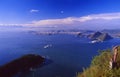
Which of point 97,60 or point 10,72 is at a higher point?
point 97,60

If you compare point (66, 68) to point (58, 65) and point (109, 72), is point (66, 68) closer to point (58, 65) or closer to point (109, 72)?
point (58, 65)

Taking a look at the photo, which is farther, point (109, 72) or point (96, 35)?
point (96, 35)

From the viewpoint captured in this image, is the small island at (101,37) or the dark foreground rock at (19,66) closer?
the dark foreground rock at (19,66)

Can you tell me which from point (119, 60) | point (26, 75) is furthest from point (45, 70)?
point (119, 60)

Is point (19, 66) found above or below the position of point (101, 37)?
below

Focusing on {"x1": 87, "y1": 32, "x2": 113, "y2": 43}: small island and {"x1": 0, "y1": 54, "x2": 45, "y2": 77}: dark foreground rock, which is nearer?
{"x1": 0, "y1": 54, "x2": 45, "y2": 77}: dark foreground rock

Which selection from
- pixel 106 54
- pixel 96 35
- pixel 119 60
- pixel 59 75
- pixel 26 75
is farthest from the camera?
pixel 96 35

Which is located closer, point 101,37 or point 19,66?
point 19,66

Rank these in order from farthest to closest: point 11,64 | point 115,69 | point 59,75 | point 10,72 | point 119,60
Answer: point 11,64 < point 10,72 < point 59,75 < point 119,60 < point 115,69
